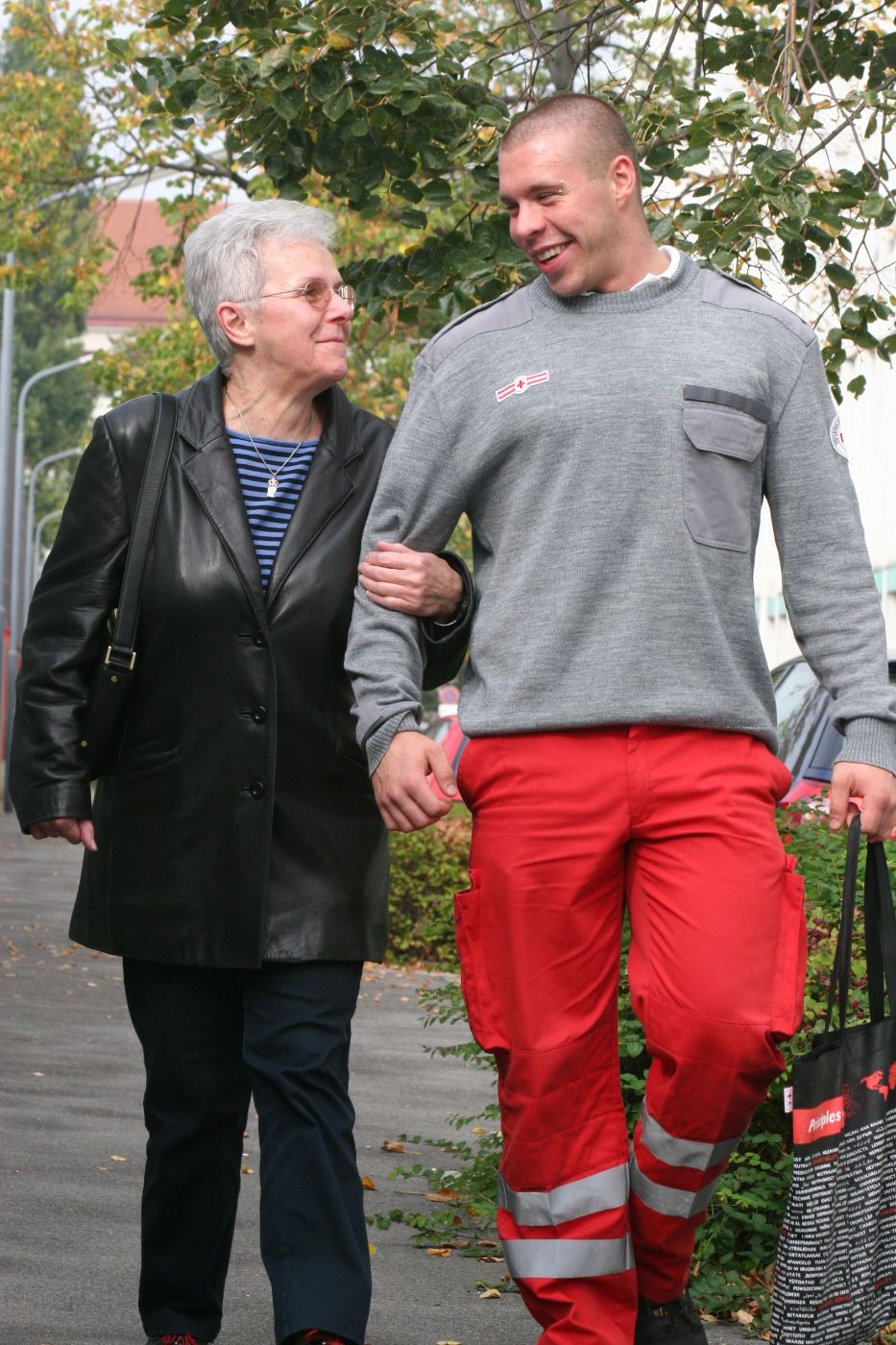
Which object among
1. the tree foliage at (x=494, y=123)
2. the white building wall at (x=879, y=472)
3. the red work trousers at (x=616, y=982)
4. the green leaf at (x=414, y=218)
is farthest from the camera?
the white building wall at (x=879, y=472)

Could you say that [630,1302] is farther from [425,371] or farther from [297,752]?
[425,371]

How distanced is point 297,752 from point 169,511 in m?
0.53

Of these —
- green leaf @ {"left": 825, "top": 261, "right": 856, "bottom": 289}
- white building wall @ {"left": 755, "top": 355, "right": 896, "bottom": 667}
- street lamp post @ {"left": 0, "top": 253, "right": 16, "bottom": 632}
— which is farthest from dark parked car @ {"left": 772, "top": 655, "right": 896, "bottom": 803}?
street lamp post @ {"left": 0, "top": 253, "right": 16, "bottom": 632}

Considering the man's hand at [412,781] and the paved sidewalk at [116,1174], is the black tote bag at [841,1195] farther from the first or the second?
the paved sidewalk at [116,1174]

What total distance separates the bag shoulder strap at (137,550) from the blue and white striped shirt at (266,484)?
0.48 feet

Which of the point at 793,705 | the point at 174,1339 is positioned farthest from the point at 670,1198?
the point at 793,705

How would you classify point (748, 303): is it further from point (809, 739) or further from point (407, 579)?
point (809, 739)

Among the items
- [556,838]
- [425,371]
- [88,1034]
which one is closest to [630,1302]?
[556,838]

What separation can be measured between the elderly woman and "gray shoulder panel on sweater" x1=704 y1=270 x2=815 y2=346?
0.68 meters

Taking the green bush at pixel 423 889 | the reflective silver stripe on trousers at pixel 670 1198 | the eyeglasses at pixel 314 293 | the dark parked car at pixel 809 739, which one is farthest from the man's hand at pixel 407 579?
Result: the green bush at pixel 423 889

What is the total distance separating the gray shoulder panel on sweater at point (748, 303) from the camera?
3.84 meters

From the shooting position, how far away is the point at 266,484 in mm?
4285

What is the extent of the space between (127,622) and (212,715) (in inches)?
9.6

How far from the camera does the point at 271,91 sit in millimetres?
7215
